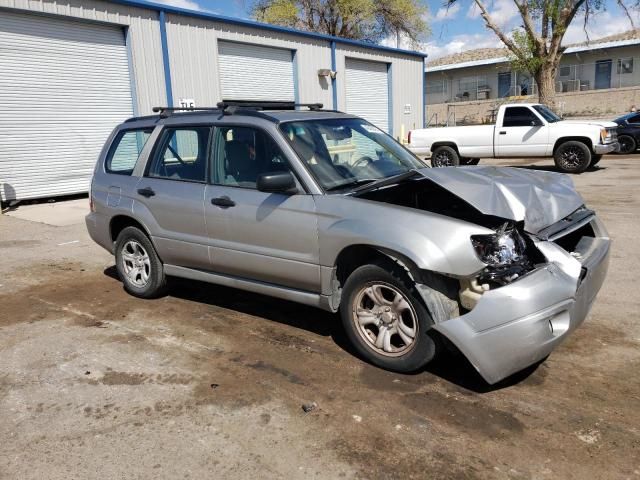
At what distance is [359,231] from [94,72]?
12397 mm

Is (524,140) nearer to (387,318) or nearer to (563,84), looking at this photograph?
(387,318)

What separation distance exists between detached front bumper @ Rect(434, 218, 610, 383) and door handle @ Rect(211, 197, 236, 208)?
78.9 inches

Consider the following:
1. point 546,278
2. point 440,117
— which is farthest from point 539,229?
point 440,117

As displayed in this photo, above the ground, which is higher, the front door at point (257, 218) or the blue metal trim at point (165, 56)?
the blue metal trim at point (165, 56)

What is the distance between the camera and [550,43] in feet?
84.7

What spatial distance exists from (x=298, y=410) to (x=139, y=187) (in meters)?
2.94

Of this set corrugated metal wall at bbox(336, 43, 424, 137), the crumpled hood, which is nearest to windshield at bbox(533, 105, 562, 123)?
corrugated metal wall at bbox(336, 43, 424, 137)

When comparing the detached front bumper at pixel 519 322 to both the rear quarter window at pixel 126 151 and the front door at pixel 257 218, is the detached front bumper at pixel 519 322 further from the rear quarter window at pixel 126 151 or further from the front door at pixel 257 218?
the rear quarter window at pixel 126 151

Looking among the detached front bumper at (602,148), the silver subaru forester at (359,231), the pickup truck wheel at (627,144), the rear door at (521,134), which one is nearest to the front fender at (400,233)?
the silver subaru forester at (359,231)

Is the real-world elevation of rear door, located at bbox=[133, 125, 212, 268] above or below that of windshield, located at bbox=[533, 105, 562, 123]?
below

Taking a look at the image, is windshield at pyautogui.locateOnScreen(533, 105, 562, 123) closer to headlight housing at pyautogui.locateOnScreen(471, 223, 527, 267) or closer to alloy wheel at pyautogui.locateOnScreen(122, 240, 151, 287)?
alloy wheel at pyautogui.locateOnScreen(122, 240, 151, 287)

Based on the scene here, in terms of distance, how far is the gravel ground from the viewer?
2.88m

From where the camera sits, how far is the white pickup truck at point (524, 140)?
14.8 metres

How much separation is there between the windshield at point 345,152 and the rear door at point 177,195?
0.94 m
